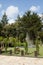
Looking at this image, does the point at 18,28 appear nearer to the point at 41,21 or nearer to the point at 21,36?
the point at 21,36

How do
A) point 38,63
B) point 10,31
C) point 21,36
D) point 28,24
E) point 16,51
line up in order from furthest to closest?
point 10,31 → point 21,36 → point 28,24 → point 16,51 → point 38,63

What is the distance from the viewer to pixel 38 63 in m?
12.5

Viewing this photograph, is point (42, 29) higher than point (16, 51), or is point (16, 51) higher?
point (42, 29)

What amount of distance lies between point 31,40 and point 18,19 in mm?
5565

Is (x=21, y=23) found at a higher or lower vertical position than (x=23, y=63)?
higher

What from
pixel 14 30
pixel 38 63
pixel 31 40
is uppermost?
pixel 14 30

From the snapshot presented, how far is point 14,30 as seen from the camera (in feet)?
150

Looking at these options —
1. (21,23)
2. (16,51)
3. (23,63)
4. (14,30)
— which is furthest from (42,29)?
(23,63)

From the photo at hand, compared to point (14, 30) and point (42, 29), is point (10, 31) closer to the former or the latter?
point (14, 30)

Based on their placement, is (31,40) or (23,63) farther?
(31,40)

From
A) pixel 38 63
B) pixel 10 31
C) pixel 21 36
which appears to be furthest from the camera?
pixel 10 31

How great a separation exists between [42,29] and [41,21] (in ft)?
5.55

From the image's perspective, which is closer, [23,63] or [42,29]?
[23,63]

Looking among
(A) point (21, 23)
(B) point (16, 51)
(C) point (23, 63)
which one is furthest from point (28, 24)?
(C) point (23, 63)
